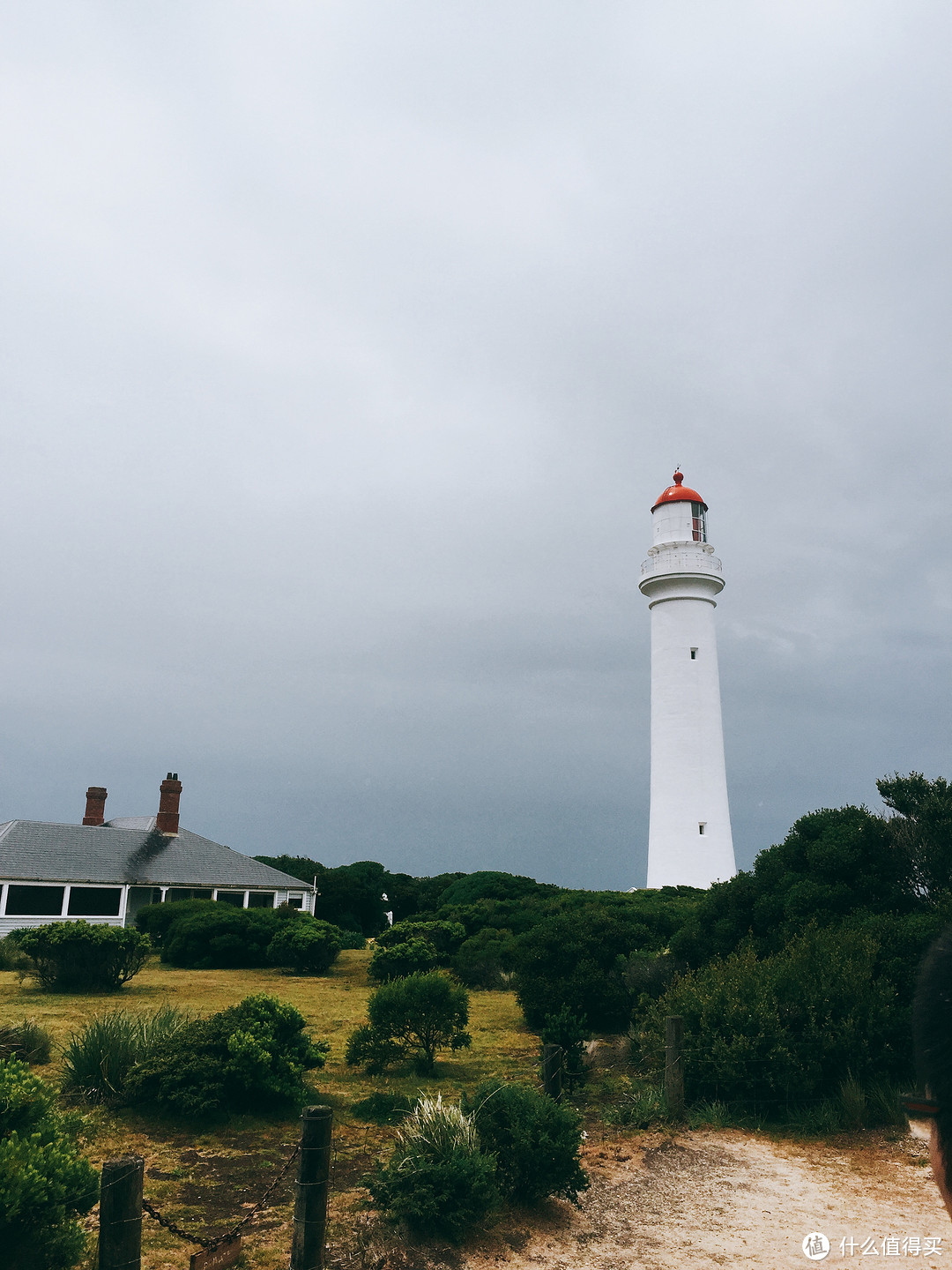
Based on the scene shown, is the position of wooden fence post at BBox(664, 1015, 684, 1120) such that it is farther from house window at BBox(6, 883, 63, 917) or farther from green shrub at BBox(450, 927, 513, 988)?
house window at BBox(6, 883, 63, 917)

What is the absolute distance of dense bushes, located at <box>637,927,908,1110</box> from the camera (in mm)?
8953

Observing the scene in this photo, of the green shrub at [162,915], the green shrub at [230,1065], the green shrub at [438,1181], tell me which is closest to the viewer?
the green shrub at [438,1181]

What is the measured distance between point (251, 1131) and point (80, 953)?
10.3m

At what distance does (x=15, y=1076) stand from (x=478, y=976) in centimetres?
1569

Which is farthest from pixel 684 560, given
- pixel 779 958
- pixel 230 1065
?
pixel 230 1065

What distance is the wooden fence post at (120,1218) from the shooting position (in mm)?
4082

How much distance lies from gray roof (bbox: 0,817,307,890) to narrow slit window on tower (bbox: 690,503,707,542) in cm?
1942

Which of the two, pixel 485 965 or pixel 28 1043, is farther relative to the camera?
pixel 485 965

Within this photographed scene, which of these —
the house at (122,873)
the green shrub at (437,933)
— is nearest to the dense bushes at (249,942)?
the green shrub at (437,933)

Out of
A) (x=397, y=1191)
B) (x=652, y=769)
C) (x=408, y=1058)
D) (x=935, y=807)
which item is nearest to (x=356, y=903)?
(x=652, y=769)

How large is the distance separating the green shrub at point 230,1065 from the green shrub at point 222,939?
13254mm

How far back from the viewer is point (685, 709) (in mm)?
28188

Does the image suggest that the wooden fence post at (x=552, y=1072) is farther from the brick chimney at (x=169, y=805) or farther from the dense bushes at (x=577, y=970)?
the brick chimney at (x=169, y=805)

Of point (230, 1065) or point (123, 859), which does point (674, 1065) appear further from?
point (123, 859)
